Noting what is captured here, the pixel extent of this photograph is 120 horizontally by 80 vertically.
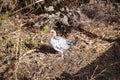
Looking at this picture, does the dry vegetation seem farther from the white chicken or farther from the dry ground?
the white chicken

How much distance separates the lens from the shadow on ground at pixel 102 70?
391cm

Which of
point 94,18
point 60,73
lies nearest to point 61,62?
point 60,73

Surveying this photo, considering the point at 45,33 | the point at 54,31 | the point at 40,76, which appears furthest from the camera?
the point at 45,33

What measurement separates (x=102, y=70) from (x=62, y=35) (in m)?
0.87

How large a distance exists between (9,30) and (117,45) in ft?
4.84

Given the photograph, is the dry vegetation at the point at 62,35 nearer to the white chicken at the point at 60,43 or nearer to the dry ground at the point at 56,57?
the dry ground at the point at 56,57

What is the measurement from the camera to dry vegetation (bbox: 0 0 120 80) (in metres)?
4.02

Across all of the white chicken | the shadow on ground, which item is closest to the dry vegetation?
the shadow on ground

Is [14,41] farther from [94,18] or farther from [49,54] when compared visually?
[94,18]

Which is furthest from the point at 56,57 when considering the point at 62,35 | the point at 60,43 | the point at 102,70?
the point at 102,70

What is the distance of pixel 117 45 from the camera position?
433 centimetres

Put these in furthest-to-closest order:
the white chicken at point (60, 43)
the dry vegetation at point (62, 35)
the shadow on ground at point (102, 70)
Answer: the white chicken at point (60, 43) < the dry vegetation at point (62, 35) < the shadow on ground at point (102, 70)

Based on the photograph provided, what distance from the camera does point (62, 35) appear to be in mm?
4602

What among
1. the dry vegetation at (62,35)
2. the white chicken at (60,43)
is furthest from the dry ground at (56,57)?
the white chicken at (60,43)
